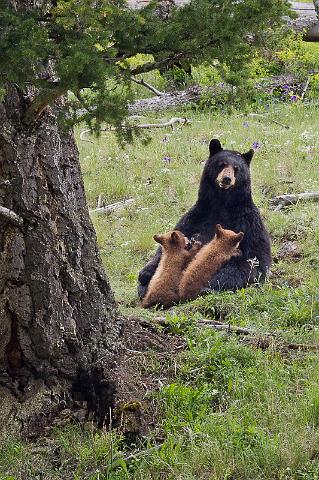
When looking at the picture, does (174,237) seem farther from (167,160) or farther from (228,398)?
(167,160)

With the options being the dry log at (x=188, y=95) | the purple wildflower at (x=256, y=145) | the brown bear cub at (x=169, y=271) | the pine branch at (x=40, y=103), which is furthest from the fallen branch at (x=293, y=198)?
the pine branch at (x=40, y=103)

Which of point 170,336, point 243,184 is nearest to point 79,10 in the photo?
point 170,336

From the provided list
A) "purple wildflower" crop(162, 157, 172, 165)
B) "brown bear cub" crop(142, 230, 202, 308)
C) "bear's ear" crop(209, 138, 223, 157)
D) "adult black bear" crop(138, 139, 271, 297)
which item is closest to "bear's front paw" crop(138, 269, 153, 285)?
"adult black bear" crop(138, 139, 271, 297)

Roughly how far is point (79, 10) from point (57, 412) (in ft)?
8.80

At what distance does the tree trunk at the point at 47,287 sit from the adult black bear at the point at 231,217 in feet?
8.28

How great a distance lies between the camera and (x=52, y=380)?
16.6 ft

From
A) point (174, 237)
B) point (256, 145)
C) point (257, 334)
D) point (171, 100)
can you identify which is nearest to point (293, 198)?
point (256, 145)

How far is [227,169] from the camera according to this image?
774 centimetres

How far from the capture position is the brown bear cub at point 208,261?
23.9 ft

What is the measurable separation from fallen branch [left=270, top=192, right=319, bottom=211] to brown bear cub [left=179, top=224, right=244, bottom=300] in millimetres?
2882

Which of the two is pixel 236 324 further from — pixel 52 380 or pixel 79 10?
pixel 79 10

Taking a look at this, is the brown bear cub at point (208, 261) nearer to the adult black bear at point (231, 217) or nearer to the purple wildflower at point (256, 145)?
the adult black bear at point (231, 217)

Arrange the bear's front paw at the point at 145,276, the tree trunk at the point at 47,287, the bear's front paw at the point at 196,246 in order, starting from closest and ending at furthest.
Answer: the tree trunk at the point at 47,287 < the bear's front paw at the point at 196,246 < the bear's front paw at the point at 145,276

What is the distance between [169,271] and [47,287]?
2553 mm
